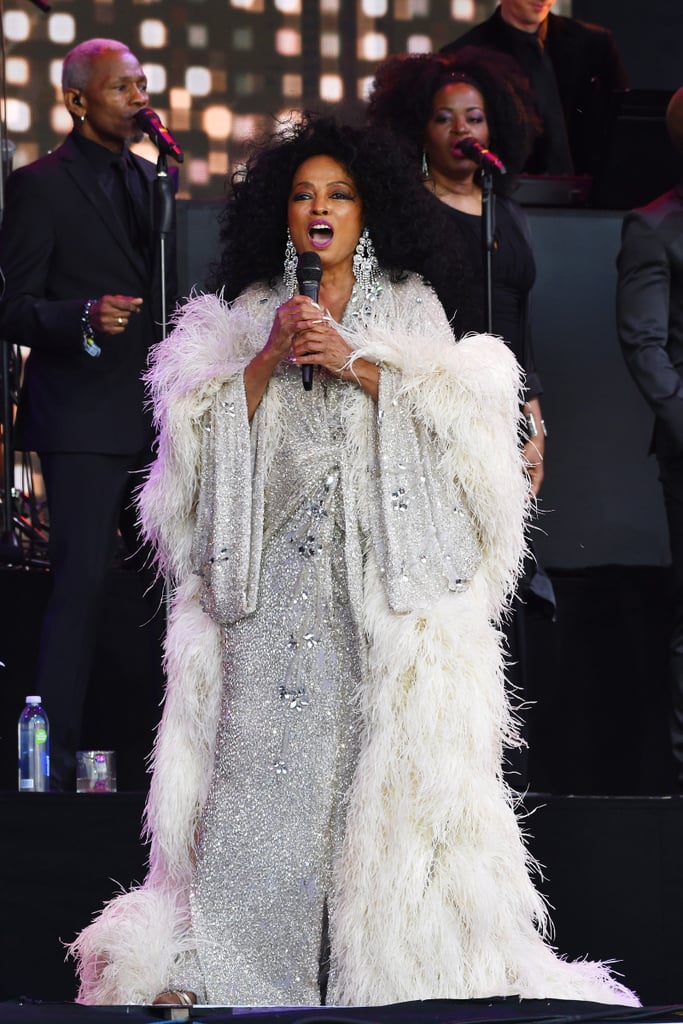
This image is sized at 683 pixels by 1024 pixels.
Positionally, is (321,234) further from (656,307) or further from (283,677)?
(656,307)

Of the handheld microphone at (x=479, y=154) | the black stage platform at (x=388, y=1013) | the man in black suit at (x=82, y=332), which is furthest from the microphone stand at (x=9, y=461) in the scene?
the black stage platform at (x=388, y=1013)

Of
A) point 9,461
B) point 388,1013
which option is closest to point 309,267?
Answer: point 388,1013

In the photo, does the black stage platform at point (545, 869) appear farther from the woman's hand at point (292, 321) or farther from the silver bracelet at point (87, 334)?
the woman's hand at point (292, 321)

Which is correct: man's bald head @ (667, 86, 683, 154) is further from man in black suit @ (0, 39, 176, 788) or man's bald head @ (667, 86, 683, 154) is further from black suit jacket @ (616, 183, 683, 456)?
man in black suit @ (0, 39, 176, 788)

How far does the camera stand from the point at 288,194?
10.2ft

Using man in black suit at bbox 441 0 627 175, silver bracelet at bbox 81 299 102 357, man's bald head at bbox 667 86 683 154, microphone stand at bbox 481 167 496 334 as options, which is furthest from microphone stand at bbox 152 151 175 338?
man in black suit at bbox 441 0 627 175

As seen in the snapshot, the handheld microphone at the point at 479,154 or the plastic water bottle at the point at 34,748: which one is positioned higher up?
the handheld microphone at the point at 479,154

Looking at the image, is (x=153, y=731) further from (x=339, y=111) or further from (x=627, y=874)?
(x=339, y=111)

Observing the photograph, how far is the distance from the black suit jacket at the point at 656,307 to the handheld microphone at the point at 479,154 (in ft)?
1.29

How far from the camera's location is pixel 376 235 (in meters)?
3.01

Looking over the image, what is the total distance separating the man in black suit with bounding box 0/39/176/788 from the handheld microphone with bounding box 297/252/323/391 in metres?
0.91

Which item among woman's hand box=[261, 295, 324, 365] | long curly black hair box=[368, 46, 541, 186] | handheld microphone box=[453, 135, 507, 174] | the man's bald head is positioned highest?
long curly black hair box=[368, 46, 541, 186]

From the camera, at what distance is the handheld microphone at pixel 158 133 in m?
3.92

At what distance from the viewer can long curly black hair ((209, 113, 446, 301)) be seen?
119 inches
